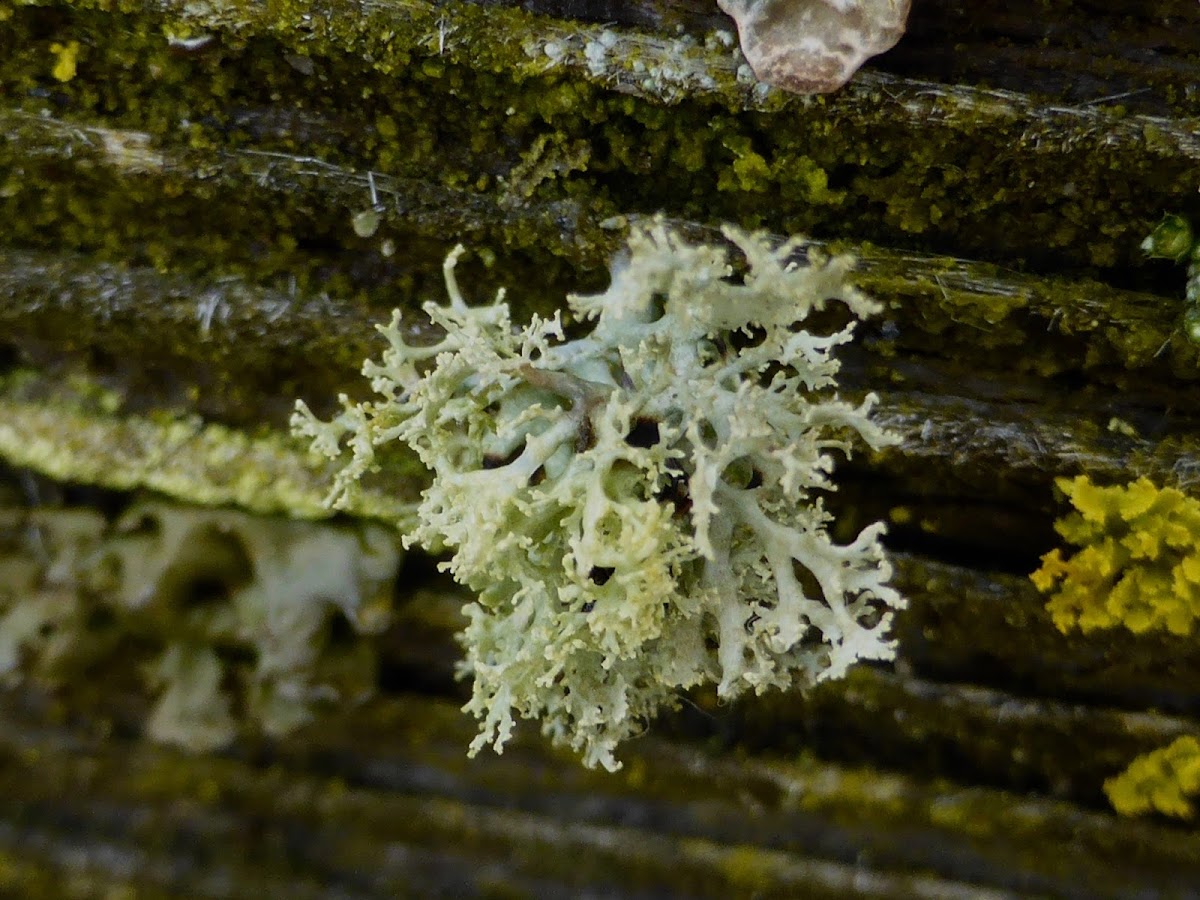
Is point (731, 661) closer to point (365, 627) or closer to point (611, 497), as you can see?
point (611, 497)

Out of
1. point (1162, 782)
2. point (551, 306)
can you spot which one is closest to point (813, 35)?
point (551, 306)

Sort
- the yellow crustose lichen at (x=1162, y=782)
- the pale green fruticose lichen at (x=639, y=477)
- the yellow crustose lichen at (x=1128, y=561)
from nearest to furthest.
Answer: the pale green fruticose lichen at (x=639, y=477), the yellow crustose lichen at (x=1128, y=561), the yellow crustose lichen at (x=1162, y=782)

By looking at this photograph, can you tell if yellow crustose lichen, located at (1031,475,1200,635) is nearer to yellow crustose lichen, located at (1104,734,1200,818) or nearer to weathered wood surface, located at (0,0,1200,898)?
weathered wood surface, located at (0,0,1200,898)

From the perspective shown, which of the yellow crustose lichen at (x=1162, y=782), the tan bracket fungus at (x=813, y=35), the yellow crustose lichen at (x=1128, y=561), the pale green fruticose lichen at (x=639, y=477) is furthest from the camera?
the yellow crustose lichen at (x=1162, y=782)

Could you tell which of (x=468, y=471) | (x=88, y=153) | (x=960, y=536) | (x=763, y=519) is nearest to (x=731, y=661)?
(x=763, y=519)

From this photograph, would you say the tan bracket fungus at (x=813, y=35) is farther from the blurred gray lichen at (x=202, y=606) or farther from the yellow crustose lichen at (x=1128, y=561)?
the blurred gray lichen at (x=202, y=606)

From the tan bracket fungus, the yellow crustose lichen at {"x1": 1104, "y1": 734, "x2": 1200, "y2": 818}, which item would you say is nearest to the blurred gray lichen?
the tan bracket fungus

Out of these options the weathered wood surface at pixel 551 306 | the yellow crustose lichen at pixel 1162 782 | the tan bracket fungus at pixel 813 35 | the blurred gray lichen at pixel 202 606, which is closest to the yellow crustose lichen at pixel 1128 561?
the weathered wood surface at pixel 551 306

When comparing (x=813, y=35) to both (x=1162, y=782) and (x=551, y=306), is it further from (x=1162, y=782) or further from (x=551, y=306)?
(x=1162, y=782)
